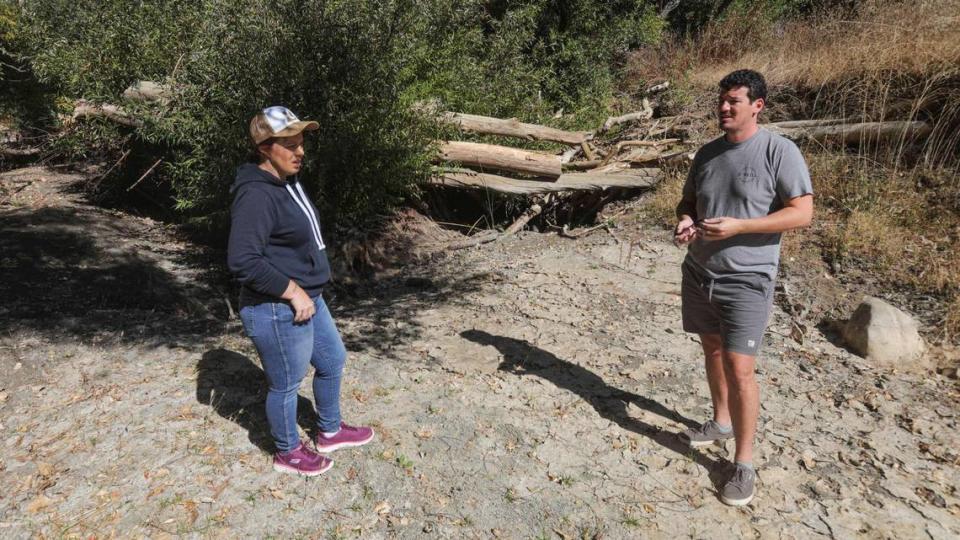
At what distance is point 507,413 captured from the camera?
386 cm

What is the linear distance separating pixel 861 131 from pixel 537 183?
4.04 metres

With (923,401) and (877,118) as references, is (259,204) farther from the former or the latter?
(877,118)

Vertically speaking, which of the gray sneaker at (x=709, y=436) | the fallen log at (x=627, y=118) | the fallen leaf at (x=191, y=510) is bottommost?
the gray sneaker at (x=709, y=436)

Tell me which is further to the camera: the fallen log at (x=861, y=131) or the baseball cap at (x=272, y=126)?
the fallen log at (x=861, y=131)

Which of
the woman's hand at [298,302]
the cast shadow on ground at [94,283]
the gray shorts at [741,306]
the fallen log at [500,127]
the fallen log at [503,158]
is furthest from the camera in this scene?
the fallen log at [500,127]

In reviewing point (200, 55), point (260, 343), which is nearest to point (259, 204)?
point (260, 343)

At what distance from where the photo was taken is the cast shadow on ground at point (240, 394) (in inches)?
141

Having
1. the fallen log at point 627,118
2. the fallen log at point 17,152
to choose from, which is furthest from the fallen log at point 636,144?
the fallen log at point 17,152

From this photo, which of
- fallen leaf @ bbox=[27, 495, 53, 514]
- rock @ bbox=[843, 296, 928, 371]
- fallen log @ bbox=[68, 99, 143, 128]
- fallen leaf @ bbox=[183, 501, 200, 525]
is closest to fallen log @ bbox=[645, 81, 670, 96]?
rock @ bbox=[843, 296, 928, 371]

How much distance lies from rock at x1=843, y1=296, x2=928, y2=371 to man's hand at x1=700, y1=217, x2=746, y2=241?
275 centimetres

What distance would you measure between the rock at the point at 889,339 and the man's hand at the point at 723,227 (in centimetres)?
275

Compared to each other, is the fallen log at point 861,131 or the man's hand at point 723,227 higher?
the man's hand at point 723,227

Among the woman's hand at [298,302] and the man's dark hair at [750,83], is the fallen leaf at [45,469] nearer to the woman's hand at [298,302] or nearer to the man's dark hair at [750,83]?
the woman's hand at [298,302]

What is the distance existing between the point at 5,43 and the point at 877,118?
13.7 metres
